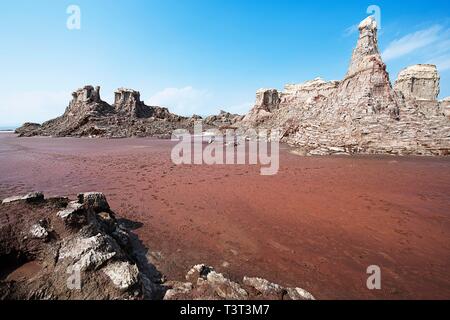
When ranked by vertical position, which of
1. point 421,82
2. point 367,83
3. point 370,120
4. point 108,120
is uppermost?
point 421,82

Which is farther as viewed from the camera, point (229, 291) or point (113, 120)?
point (113, 120)

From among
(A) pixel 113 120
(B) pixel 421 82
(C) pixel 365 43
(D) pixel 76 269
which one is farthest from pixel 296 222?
(A) pixel 113 120

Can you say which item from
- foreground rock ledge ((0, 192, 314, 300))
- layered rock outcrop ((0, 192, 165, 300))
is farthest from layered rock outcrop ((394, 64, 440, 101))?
layered rock outcrop ((0, 192, 165, 300))

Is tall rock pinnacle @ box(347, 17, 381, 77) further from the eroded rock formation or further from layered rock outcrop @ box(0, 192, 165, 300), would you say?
layered rock outcrop @ box(0, 192, 165, 300)

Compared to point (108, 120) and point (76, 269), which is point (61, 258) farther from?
point (108, 120)

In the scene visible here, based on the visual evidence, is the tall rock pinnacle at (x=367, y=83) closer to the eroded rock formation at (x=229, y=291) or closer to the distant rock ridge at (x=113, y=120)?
the eroded rock formation at (x=229, y=291)

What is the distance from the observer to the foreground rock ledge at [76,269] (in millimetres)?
2619

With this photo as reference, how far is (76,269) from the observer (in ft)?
8.98

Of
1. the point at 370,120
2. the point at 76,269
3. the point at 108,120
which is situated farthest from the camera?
the point at 108,120

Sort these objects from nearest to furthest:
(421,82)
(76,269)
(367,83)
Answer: (76,269)
(367,83)
(421,82)

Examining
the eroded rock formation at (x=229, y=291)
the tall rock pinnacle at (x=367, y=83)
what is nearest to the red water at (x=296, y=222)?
the eroded rock formation at (x=229, y=291)

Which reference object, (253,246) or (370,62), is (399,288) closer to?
(253,246)

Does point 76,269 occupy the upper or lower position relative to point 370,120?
lower
